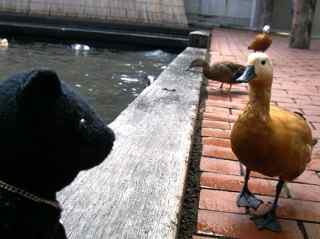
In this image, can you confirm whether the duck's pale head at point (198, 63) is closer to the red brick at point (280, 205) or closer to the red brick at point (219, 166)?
the red brick at point (219, 166)

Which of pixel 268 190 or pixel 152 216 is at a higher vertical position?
pixel 152 216

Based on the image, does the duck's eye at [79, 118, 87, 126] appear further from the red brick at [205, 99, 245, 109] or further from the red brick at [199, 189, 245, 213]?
the red brick at [205, 99, 245, 109]

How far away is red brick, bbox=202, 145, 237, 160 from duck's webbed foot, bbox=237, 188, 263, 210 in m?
0.47

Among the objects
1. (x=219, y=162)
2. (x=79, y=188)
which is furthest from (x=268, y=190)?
(x=79, y=188)

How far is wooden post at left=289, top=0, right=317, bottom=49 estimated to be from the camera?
26.1 ft

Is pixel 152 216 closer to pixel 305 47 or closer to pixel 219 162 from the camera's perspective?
pixel 219 162

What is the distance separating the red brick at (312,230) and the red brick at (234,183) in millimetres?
251

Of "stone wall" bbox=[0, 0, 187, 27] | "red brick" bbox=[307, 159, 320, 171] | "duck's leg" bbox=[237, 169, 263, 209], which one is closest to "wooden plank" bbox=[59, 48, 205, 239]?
"duck's leg" bbox=[237, 169, 263, 209]

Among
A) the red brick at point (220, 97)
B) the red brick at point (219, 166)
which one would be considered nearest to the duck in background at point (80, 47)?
the red brick at point (220, 97)

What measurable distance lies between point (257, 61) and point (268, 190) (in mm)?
595

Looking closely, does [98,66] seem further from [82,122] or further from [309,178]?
[82,122]

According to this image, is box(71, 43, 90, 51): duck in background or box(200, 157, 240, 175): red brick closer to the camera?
box(200, 157, 240, 175): red brick

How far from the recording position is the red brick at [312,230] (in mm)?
1618

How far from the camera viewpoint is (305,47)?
8.05 meters
